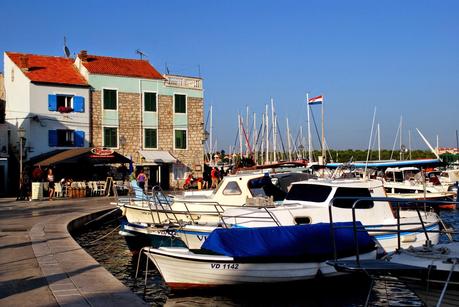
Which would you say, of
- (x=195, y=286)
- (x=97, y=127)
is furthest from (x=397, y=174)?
(x=195, y=286)

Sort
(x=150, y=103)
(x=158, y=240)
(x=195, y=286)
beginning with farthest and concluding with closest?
(x=150, y=103), (x=158, y=240), (x=195, y=286)

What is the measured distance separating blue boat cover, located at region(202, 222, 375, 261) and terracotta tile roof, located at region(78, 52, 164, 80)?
108 feet

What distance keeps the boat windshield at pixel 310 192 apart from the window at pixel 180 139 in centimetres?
2955

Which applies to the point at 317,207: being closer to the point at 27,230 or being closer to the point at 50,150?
the point at 27,230

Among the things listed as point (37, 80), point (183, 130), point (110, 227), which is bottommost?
point (110, 227)

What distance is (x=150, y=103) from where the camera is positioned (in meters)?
44.4

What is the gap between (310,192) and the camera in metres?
15.8

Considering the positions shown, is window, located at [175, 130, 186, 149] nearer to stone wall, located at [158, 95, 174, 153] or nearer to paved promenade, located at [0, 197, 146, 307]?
stone wall, located at [158, 95, 174, 153]

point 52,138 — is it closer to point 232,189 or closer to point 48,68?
point 48,68

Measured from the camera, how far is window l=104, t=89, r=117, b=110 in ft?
140

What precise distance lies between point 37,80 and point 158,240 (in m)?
27.2

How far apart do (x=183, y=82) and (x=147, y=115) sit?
426 centimetres

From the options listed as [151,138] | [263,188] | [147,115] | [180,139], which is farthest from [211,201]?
[180,139]

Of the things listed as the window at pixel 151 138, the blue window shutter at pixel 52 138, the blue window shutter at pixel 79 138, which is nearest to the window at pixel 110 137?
the blue window shutter at pixel 79 138
